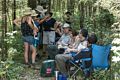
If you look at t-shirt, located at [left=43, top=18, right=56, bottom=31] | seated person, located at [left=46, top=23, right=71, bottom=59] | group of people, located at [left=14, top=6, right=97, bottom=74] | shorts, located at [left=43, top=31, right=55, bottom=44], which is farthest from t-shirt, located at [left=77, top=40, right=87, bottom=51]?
t-shirt, located at [left=43, top=18, right=56, bottom=31]

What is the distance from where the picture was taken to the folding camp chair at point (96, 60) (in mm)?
7281

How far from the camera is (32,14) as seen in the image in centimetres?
951

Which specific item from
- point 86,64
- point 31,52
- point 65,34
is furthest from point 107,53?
point 31,52

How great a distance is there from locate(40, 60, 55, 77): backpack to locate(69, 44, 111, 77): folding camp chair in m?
0.97

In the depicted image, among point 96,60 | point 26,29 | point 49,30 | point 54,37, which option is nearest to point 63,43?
point 26,29

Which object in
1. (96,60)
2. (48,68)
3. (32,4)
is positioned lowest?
(48,68)

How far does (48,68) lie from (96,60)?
1.52 metres

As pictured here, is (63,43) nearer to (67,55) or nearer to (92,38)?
(67,55)

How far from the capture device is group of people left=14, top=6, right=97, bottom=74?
753 centimetres

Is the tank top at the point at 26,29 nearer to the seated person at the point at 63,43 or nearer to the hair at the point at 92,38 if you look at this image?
the seated person at the point at 63,43

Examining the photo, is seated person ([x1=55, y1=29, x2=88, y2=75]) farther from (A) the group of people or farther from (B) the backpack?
(B) the backpack

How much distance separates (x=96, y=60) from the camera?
7336mm

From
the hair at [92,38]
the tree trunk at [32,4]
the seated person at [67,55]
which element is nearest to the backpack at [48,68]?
the seated person at [67,55]

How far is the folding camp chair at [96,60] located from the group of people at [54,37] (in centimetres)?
13
